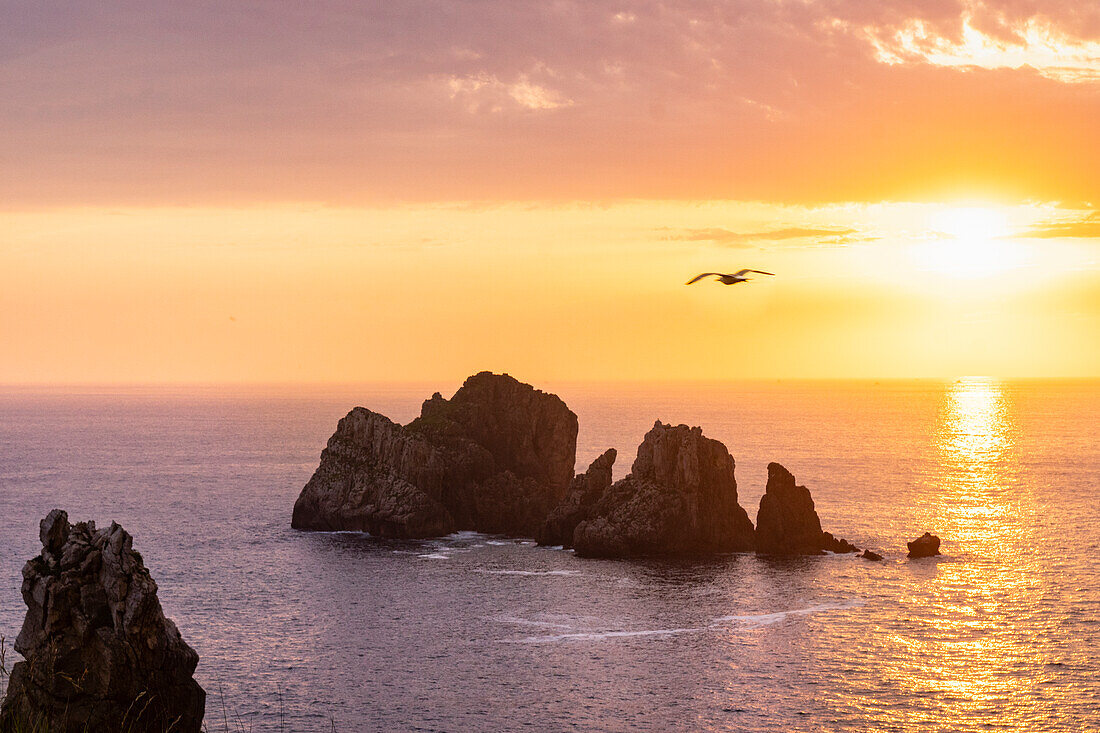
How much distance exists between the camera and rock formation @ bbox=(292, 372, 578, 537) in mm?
136125

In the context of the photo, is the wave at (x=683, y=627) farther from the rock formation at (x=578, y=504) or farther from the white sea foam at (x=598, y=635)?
the rock formation at (x=578, y=504)

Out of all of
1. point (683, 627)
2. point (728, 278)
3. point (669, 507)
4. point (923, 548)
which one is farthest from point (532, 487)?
point (728, 278)

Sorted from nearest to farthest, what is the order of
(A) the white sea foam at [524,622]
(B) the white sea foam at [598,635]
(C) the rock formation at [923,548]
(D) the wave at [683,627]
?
(B) the white sea foam at [598,635] → (D) the wave at [683,627] → (A) the white sea foam at [524,622] → (C) the rock formation at [923,548]

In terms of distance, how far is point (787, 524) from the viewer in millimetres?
121812

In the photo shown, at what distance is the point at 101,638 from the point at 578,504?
8146cm

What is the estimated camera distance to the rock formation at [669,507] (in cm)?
Result: 12012

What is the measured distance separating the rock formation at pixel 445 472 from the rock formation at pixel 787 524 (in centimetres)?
3130

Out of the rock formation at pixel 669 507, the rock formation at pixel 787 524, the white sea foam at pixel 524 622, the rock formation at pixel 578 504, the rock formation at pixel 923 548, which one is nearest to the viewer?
the white sea foam at pixel 524 622

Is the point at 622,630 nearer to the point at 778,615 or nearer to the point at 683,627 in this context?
the point at 683,627

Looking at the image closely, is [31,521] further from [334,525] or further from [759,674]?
[759,674]

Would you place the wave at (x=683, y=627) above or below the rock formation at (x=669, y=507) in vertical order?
below

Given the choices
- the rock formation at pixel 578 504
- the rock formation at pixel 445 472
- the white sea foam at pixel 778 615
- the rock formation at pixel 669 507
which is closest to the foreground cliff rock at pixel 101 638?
the white sea foam at pixel 778 615

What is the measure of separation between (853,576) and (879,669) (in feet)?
105

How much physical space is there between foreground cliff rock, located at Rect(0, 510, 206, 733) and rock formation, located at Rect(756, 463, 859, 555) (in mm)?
80464
